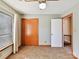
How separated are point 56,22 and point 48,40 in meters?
1.38

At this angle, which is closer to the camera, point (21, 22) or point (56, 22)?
point (56, 22)

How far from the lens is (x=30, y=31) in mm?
7727

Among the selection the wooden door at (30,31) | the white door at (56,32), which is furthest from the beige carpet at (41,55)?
the wooden door at (30,31)

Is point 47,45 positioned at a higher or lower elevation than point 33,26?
lower

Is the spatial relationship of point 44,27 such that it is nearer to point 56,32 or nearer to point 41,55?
point 56,32

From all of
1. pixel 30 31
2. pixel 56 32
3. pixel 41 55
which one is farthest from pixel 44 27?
pixel 41 55

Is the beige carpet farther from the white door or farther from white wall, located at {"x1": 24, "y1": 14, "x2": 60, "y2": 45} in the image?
white wall, located at {"x1": 24, "y1": 14, "x2": 60, "y2": 45}

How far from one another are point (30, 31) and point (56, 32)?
6.06 ft

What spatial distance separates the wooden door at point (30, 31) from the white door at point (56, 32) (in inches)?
48.5

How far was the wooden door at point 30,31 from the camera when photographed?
7.69 meters

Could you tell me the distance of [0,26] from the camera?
405cm

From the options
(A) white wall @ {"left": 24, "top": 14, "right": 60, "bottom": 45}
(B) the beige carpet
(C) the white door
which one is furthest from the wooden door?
(B) the beige carpet

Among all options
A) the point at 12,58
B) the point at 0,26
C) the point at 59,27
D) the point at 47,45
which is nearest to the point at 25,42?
the point at 47,45

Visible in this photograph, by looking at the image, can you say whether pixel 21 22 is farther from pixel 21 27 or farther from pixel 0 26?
pixel 0 26
